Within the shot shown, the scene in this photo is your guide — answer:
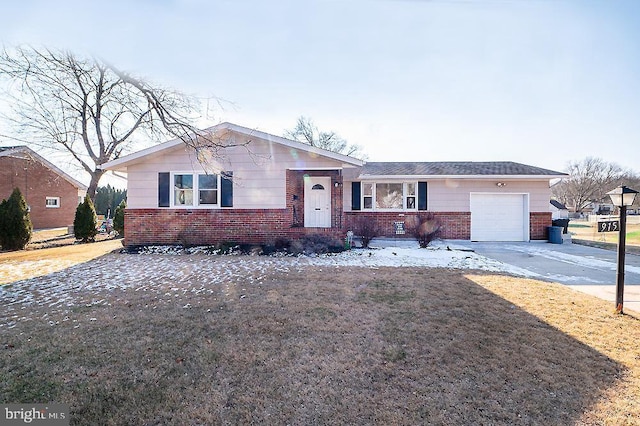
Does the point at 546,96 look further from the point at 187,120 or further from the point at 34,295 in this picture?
the point at 34,295

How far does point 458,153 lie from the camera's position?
2308 centimetres

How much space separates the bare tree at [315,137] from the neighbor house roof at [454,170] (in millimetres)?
15090

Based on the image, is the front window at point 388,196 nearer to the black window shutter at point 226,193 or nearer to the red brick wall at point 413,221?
the red brick wall at point 413,221

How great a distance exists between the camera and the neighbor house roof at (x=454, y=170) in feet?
42.9

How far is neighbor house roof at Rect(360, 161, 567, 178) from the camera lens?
13086 mm

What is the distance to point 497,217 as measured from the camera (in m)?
13.6

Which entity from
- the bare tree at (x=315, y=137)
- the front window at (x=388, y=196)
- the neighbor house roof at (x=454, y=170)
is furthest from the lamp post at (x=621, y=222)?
the bare tree at (x=315, y=137)

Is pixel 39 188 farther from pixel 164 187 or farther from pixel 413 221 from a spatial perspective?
pixel 413 221

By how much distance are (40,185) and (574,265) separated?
29784 millimetres

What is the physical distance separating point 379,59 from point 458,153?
17027 mm

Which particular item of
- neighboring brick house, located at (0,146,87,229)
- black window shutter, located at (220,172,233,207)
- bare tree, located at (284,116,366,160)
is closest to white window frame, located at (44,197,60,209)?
neighboring brick house, located at (0,146,87,229)

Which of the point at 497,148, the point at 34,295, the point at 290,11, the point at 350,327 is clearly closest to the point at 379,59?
the point at 290,11

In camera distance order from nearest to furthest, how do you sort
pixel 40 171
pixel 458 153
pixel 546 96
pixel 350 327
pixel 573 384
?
pixel 573 384, pixel 350 327, pixel 546 96, pixel 40 171, pixel 458 153

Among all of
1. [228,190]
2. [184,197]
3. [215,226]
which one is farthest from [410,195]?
[184,197]
